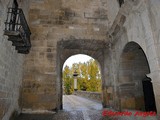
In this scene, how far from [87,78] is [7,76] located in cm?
1685

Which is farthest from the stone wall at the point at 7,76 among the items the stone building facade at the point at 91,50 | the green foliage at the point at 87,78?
the green foliage at the point at 87,78

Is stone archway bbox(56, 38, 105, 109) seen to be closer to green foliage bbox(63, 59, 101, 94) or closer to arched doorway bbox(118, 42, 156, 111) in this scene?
arched doorway bbox(118, 42, 156, 111)

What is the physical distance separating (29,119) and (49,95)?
52.3 inches

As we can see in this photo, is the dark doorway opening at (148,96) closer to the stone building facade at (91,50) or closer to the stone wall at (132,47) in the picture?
the stone building facade at (91,50)

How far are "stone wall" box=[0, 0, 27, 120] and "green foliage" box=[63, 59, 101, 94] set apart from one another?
15.0 m

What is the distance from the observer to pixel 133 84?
565 cm

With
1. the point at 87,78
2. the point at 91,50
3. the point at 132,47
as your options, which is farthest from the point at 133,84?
the point at 87,78

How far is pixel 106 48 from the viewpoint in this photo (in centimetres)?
715

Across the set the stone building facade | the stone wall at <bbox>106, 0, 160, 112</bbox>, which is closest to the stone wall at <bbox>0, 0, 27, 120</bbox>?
the stone building facade

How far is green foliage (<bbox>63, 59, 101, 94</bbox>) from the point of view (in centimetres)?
1967

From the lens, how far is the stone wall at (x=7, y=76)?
12.2 feet

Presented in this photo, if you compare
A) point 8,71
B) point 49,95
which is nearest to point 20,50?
point 8,71

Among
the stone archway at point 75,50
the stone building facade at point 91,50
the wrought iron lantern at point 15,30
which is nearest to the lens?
the wrought iron lantern at point 15,30

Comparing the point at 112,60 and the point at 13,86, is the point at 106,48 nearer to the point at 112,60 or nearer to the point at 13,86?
the point at 112,60
